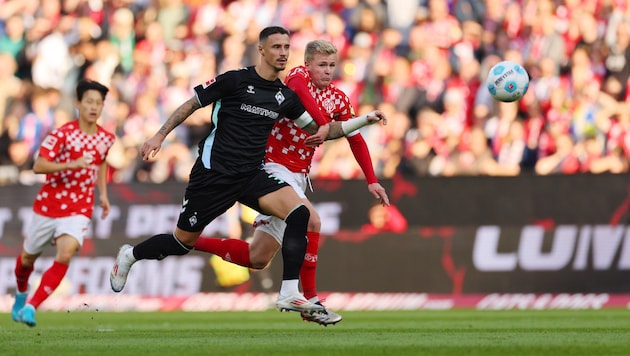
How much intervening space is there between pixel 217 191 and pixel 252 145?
46cm

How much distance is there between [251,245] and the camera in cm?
1021

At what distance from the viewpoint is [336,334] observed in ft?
30.9

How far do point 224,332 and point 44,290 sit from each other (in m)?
1.88

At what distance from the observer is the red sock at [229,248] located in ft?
33.5

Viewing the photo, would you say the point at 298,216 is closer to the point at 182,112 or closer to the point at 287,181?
the point at 287,181

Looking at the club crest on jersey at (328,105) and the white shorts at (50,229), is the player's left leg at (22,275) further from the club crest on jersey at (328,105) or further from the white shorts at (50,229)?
the club crest on jersey at (328,105)

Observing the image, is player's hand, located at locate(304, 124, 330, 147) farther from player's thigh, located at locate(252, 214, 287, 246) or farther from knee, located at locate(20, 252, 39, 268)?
knee, located at locate(20, 252, 39, 268)

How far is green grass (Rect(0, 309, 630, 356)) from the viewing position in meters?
7.77

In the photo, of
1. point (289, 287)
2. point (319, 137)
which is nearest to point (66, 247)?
point (289, 287)

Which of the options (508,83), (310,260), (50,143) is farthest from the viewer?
(50,143)

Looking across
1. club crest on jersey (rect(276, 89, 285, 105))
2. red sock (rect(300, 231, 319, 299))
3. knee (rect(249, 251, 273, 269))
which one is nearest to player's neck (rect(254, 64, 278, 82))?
club crest on jersey (rect(276, 89, 285, 105))

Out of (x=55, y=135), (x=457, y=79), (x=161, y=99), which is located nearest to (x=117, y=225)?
(x=161, y=99)

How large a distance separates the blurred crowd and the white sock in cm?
701

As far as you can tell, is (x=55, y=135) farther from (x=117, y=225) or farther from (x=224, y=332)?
(x=117, y=225)
